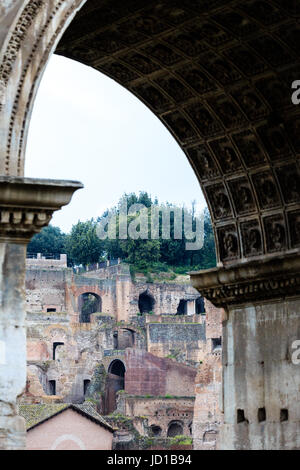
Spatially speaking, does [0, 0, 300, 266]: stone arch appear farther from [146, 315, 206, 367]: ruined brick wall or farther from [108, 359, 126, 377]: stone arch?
[146, 315, 206, 367]: ruined brick wall

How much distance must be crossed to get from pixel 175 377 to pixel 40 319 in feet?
43.7

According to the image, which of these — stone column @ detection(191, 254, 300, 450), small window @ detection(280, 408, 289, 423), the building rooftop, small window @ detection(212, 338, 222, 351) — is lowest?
small window @ detection(280, 408, 289, 423)

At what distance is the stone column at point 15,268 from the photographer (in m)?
10.8

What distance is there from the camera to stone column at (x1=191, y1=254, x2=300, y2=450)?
56.1 ft

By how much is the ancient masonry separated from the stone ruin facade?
62324mm

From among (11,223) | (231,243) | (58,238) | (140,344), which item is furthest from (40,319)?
(11,223)

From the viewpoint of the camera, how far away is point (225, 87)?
17.1 metres

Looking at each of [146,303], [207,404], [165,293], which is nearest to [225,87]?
[207,404]

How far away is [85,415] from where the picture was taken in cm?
6719

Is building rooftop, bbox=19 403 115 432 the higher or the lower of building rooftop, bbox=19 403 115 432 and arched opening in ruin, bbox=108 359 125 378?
the lower

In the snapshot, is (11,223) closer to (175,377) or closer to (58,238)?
(175,377)


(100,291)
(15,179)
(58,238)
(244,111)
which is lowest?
(15,179)

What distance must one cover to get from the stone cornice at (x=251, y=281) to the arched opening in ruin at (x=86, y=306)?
307ft

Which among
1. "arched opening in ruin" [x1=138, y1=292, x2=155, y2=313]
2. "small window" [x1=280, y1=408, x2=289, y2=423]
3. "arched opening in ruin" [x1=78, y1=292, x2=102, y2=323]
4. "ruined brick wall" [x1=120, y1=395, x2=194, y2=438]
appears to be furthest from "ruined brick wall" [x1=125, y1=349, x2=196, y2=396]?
"small window" [x1=280, y1=408, x2=289, y2=423]
